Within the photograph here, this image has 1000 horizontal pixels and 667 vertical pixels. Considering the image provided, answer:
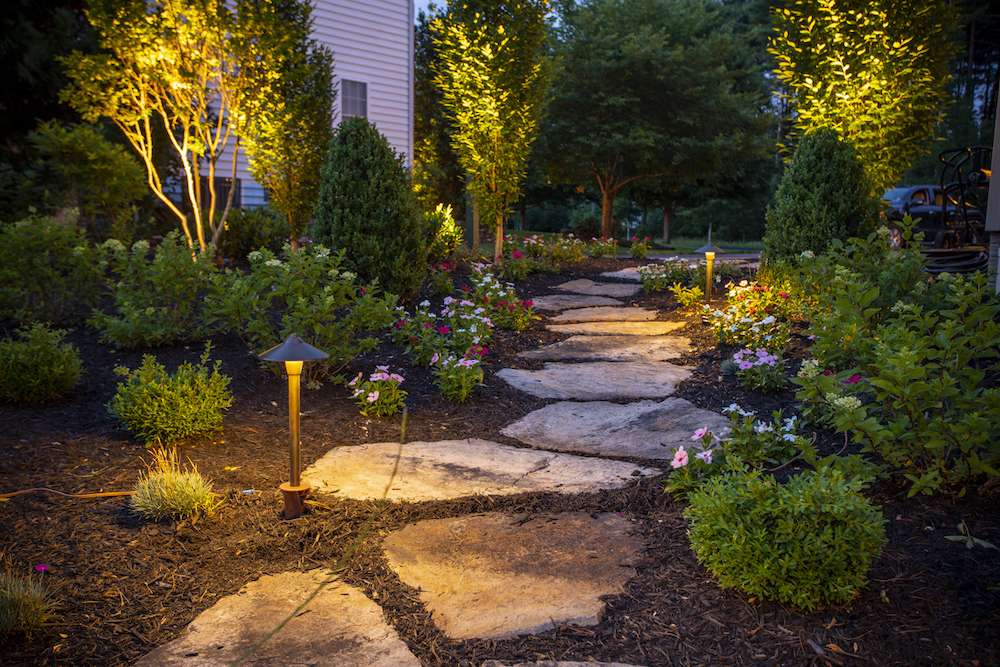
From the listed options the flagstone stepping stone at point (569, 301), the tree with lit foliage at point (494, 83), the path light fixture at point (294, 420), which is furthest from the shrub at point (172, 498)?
the tree with lit foliage at point (494, 83)

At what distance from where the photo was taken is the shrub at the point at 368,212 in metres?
7.43

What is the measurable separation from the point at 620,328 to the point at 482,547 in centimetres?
513

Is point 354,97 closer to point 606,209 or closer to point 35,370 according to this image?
point 606,209

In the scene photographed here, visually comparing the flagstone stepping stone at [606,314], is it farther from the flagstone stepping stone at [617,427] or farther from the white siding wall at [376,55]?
the white siding wall at [376,55]

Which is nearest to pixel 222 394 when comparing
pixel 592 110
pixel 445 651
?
pixel 445 651

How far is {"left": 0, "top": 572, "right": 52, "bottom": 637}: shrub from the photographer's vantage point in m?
2.16

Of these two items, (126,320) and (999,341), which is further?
(126,320)

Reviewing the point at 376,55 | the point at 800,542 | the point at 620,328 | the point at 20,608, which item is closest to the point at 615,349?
the point at 620,328

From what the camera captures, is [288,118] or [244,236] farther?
[244,236]

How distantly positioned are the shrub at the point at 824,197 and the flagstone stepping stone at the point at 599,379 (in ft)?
8.49

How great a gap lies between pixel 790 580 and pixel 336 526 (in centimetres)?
168

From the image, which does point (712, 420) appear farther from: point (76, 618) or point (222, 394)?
point (76, 618)

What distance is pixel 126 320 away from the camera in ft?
18.2

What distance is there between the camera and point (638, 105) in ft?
67.0
